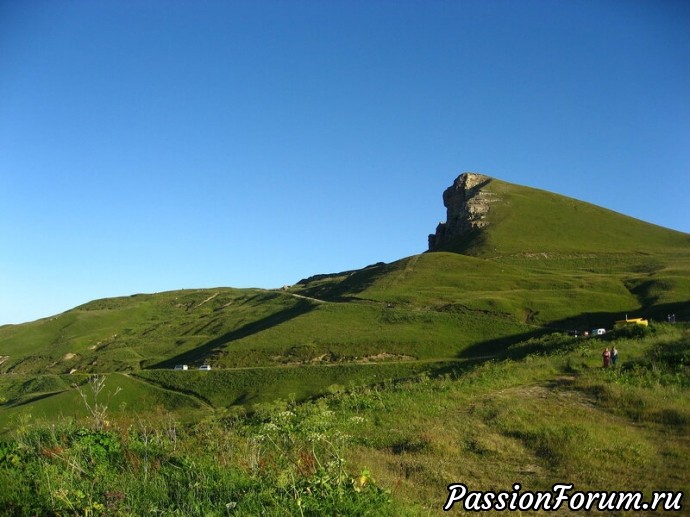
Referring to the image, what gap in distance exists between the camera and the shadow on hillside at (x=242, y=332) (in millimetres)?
100875

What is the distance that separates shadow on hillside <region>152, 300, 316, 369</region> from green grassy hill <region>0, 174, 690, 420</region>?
59 cm

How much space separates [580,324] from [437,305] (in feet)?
72.9

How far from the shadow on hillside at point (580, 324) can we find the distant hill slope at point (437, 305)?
32cm

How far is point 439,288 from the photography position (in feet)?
366

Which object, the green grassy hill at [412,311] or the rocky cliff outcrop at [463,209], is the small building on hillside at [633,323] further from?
the rocky cliff outcrop at [463,209]

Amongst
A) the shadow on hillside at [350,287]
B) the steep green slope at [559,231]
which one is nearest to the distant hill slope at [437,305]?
the steep green slope at [559,231]

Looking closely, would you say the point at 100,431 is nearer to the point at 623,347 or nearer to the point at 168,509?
the point at 168,509

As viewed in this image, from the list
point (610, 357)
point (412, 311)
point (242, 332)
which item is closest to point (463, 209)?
point (242, 332)

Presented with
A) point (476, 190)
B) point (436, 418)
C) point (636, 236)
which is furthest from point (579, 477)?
point (476, 190)

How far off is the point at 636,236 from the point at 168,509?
168 meters

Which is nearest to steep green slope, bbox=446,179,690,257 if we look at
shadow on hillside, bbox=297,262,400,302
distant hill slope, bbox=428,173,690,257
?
distant hill slope, bbox=428,173,690,257

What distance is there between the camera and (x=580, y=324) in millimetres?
84000

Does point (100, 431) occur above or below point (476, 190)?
below

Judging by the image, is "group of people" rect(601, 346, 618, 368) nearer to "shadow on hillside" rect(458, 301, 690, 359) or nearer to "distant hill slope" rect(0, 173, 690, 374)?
"shadow on hillside" rect(458, 301, 690, 359)
